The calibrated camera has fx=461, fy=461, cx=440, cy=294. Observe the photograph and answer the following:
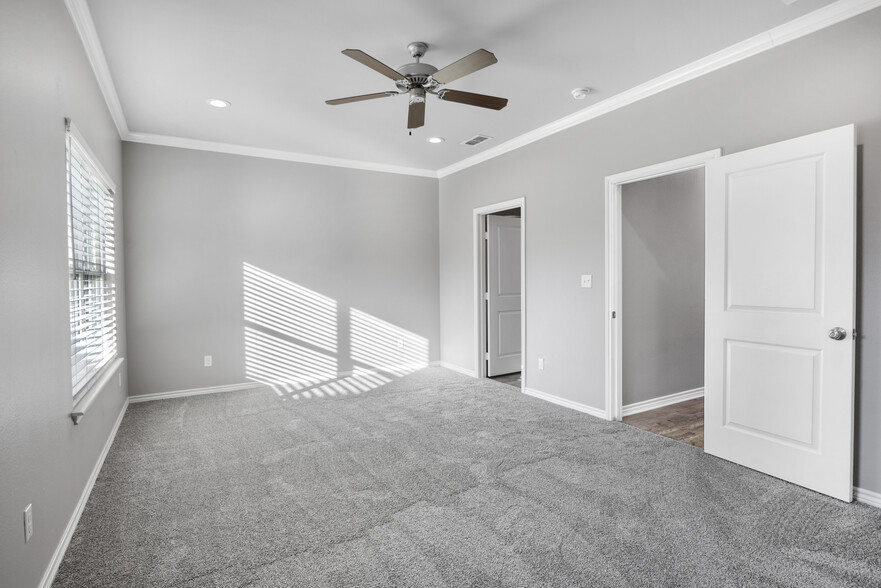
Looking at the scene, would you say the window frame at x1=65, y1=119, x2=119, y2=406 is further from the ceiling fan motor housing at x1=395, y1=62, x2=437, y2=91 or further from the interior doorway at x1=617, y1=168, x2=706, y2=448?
the interior doorway at x1=617, y1=168, x2=706, y2=448

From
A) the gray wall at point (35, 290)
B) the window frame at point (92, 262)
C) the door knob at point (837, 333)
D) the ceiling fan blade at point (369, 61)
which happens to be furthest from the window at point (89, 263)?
the door knob at point (837, 333)

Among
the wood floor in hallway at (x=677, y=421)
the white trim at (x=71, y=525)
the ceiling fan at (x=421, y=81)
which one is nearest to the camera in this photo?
the white trim at (x=71, y=525)

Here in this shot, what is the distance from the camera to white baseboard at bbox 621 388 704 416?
159 inches

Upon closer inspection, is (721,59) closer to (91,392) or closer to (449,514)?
(449,514)

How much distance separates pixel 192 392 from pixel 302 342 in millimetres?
1195

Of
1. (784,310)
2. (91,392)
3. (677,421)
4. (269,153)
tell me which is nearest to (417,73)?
(784,310)

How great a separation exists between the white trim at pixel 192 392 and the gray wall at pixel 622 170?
8.09 feet

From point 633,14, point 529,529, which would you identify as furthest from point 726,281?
point 529,529

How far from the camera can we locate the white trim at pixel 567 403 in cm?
393

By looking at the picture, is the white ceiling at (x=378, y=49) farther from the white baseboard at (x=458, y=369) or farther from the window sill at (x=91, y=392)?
the white baseboard at (x=458, y=369)

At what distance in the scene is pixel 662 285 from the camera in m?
4.23

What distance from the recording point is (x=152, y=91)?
3467mm

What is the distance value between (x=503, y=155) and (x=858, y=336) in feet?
11.2

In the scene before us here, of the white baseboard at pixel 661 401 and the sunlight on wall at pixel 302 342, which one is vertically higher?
the sunlight on wall at pixel 302 342
